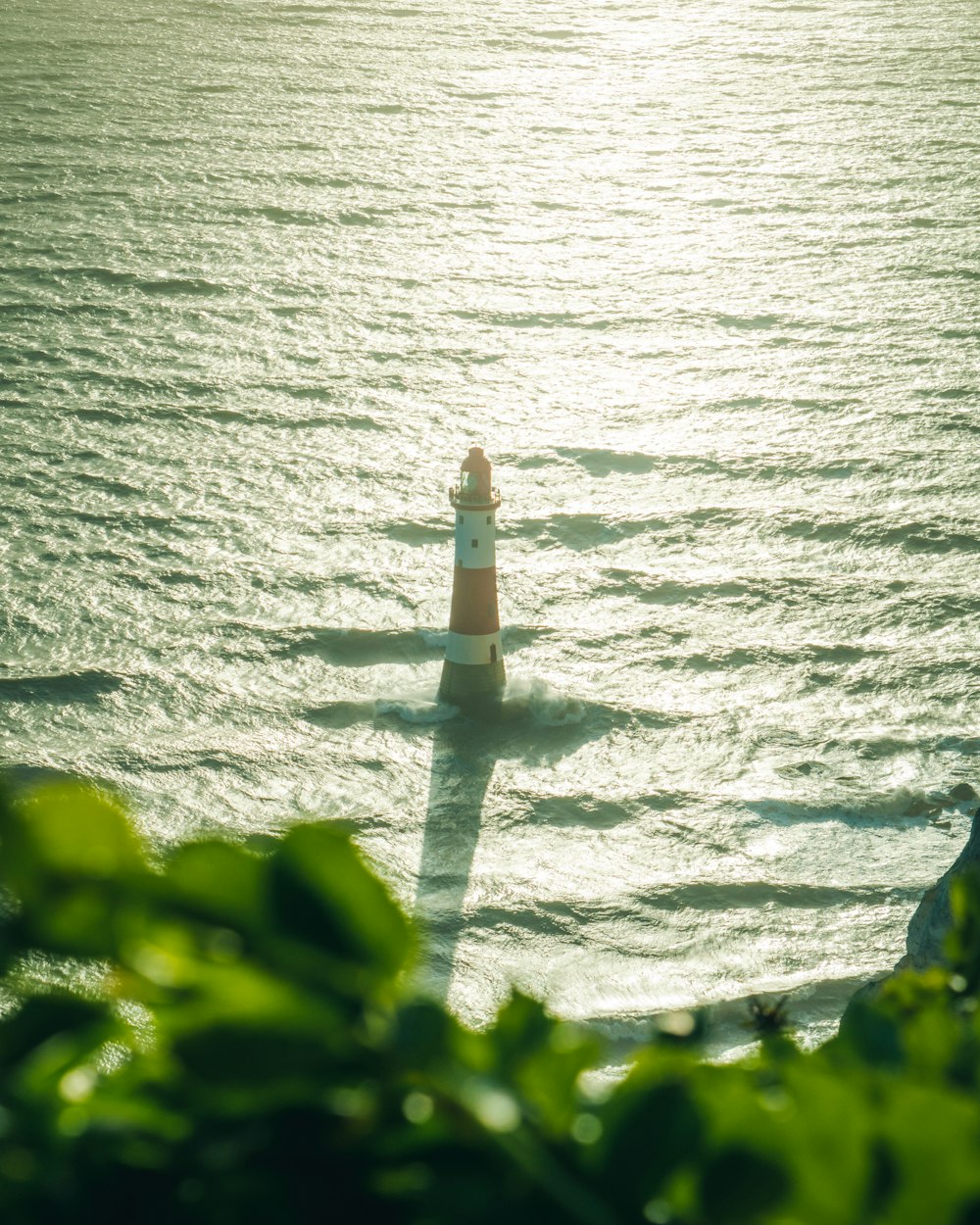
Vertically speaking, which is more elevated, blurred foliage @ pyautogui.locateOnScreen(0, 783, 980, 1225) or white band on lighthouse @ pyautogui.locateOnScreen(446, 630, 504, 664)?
blurred foliage @ pyautogui.locateOnScreen(0, 783, 980, 1225)

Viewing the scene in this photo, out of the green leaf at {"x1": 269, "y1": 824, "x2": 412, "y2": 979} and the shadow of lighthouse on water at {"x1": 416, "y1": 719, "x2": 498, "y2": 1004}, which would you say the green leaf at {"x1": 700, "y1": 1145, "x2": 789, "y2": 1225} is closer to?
the green leaf at {"x1": 269, "y1": 824, "x2": 412, "y2": 979}

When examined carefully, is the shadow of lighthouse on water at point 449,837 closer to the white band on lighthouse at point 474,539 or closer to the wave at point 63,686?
the white band on lighthouse at point 474,539

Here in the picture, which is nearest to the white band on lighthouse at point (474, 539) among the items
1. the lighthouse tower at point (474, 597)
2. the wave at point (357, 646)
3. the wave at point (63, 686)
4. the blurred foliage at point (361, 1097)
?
the lighthouse tower at point (474, 597)

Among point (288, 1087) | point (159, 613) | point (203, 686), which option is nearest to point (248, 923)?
point (288, 1087)

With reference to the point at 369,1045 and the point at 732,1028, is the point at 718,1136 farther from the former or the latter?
the point at 732,1028

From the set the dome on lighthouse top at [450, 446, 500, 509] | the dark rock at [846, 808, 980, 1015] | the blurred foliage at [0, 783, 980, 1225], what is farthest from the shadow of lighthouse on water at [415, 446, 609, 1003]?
the blurred foliage at [0, 783, 980, 1225]

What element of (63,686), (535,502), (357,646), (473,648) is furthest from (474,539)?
(535,502)

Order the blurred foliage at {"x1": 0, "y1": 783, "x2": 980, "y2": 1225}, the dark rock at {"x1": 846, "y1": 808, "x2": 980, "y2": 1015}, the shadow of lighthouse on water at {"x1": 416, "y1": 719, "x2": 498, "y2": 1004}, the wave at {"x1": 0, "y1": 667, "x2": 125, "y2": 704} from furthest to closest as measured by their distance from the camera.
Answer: the wave at {"x1": 0, "y1": 667, "x2": 125, "y2": 704} → the shadow of lighthouse on water at {"x1": 416, "y1": 719, "x2": 498, "y2": 1004} → the dark rock at {"x1": 846, "y1": 808, "x2": 980, "y2": 1015} → the blurred foliage at {"x1": 0, "y1": 783, "x2": 980, "y2": 1225}
